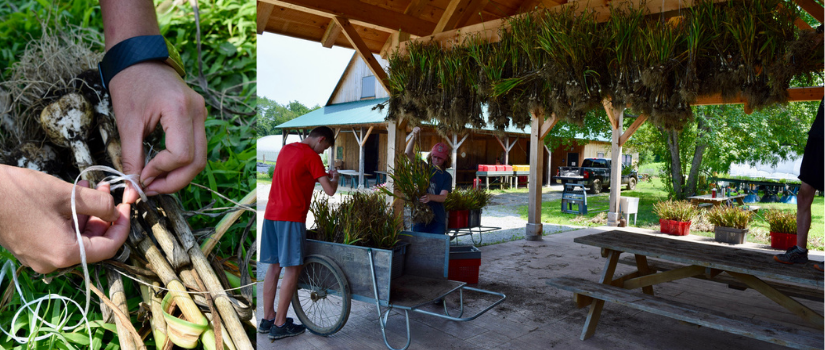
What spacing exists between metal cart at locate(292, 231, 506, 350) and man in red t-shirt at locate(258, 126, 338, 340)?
4.7 inches

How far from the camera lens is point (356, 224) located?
2.82m

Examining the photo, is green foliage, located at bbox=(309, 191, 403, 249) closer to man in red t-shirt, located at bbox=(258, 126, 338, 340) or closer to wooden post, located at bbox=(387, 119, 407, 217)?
man in red t-shirt, located at bbox=(258, 126, 338, 340)

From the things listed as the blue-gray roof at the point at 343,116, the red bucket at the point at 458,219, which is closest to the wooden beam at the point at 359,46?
the red bucket at the point at 458,219

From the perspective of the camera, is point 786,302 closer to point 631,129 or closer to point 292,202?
point 292,202

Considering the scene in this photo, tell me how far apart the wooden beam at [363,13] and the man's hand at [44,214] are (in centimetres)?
328

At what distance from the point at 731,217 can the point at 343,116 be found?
12051 millimetres

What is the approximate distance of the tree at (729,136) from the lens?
1052 centimetres

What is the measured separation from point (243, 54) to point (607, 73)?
2456mm

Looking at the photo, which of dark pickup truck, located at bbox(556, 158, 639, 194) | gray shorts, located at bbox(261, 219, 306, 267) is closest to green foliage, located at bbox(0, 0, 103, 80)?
gray shorts, located at bbox(261, 219, 306, 267)

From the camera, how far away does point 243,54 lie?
4.52 feet

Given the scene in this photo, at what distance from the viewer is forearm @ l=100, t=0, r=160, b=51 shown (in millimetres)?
1198

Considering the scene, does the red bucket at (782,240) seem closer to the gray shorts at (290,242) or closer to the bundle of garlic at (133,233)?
the gray shorts at (290,242)

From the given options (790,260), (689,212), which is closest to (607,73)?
(790,260)

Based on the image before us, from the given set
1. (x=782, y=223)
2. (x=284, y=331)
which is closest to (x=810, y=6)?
(x=782, y=223)
